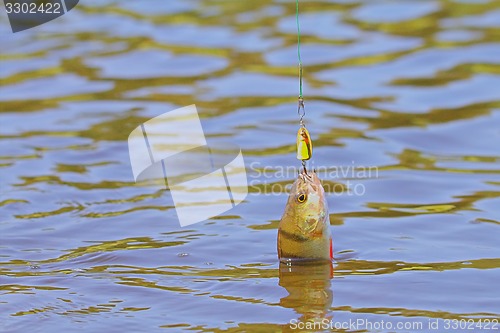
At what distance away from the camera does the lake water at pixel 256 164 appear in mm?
4785

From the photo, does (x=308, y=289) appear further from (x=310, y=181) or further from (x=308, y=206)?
(x=310, y=181)

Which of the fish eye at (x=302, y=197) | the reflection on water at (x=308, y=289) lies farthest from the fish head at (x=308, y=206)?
the reflection on water at (x=308, y=289)

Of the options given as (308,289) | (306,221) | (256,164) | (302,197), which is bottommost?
(308,289)

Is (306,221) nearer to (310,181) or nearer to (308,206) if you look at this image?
(308,206)

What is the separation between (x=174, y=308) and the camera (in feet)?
15.4

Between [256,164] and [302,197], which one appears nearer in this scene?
[302,197]

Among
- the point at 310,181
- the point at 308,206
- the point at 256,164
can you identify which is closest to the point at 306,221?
the point at 308,206

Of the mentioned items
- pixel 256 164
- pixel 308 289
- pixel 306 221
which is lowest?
pixel 308 289

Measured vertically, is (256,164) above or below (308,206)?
below

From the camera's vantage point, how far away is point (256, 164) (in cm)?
709

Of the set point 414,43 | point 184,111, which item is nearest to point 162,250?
point 184,111

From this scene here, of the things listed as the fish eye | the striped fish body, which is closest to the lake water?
the striped fish body

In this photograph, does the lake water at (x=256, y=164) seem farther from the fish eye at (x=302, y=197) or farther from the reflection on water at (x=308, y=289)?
the fish eye at (x=302, y=197)

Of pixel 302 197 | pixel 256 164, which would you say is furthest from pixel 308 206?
pixel 256 164
